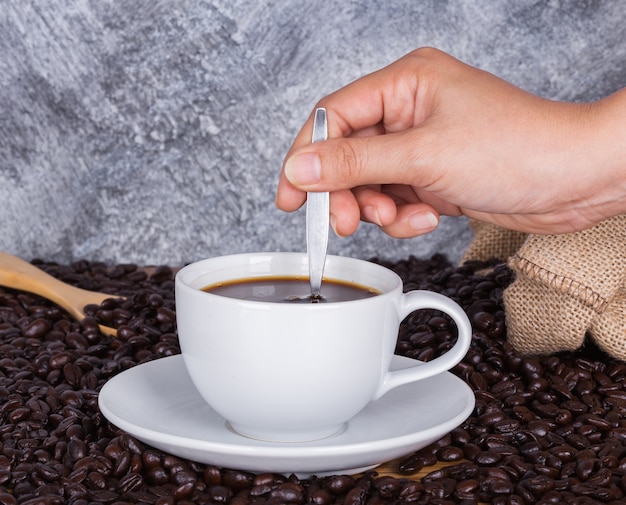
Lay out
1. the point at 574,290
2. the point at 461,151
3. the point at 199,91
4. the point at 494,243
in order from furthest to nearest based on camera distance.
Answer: the point at 199,91 → the point at 494,243 → the point at 574,290 → the point at 461,151

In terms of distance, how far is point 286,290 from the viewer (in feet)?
3.58

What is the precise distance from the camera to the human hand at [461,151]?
115 cm

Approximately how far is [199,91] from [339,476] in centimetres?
132

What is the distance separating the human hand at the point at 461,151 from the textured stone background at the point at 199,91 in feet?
2.34

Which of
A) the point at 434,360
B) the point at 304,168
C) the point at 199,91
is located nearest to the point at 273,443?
the point at 434,360

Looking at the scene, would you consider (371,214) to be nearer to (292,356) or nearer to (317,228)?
(317,228)

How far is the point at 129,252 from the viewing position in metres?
2.19

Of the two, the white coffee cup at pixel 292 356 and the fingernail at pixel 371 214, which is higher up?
the fingernail at pixel 371 214

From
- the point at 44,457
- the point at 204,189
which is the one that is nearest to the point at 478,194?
the point at 44,457

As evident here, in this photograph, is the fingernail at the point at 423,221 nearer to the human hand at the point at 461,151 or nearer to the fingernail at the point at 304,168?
the human hand at the point at 461,151

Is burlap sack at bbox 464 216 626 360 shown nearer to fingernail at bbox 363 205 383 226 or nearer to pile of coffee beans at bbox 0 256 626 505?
pile of coffee beans at bbox 0 256 626 505

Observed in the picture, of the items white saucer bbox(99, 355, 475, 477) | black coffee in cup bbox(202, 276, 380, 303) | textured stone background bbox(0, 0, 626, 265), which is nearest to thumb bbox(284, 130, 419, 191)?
black coffee in cup bbox(202, 276, 380, 303)

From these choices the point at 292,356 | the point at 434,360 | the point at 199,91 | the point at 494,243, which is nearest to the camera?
the point at 292,356

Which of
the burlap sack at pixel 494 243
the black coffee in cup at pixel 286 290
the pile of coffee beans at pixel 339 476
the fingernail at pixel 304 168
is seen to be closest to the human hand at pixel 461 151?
the fingernail at pixel 304 168
